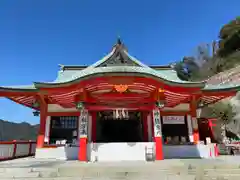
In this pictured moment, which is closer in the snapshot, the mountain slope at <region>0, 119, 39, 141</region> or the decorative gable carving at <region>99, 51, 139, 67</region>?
the decorative gable carving at <region>99, 51, 139, 67</region>

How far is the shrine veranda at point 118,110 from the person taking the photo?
30.3ft

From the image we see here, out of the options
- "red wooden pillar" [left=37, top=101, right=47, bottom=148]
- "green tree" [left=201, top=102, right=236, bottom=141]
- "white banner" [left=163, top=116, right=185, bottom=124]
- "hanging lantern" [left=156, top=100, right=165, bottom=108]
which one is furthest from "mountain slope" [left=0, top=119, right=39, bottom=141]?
"green tree" [left=201, top=102, right=236, bottom=141]

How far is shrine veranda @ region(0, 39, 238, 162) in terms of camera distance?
923 cm

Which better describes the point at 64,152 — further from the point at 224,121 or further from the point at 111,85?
the point at 224,121

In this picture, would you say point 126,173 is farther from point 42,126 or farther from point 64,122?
point 42,126

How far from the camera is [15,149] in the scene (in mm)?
11539

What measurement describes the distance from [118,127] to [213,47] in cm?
4610

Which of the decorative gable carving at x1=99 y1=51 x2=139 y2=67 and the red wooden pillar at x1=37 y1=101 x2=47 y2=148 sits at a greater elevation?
the decorative gable carving at x1=99 y1=51 x2=139 y2=67

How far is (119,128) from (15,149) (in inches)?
242

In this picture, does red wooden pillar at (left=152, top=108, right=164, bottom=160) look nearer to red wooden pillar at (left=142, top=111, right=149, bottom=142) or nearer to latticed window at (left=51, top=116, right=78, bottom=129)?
red wooden pillar at (left=142, top=111, right=149, bottom=142)

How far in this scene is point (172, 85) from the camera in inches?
368

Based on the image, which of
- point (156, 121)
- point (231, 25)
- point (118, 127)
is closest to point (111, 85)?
point (156, 121)

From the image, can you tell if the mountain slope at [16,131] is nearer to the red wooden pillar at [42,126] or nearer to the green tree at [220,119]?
the red wooden pillar at [42,126]

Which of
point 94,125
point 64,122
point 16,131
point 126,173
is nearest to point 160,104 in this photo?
point 94,125
